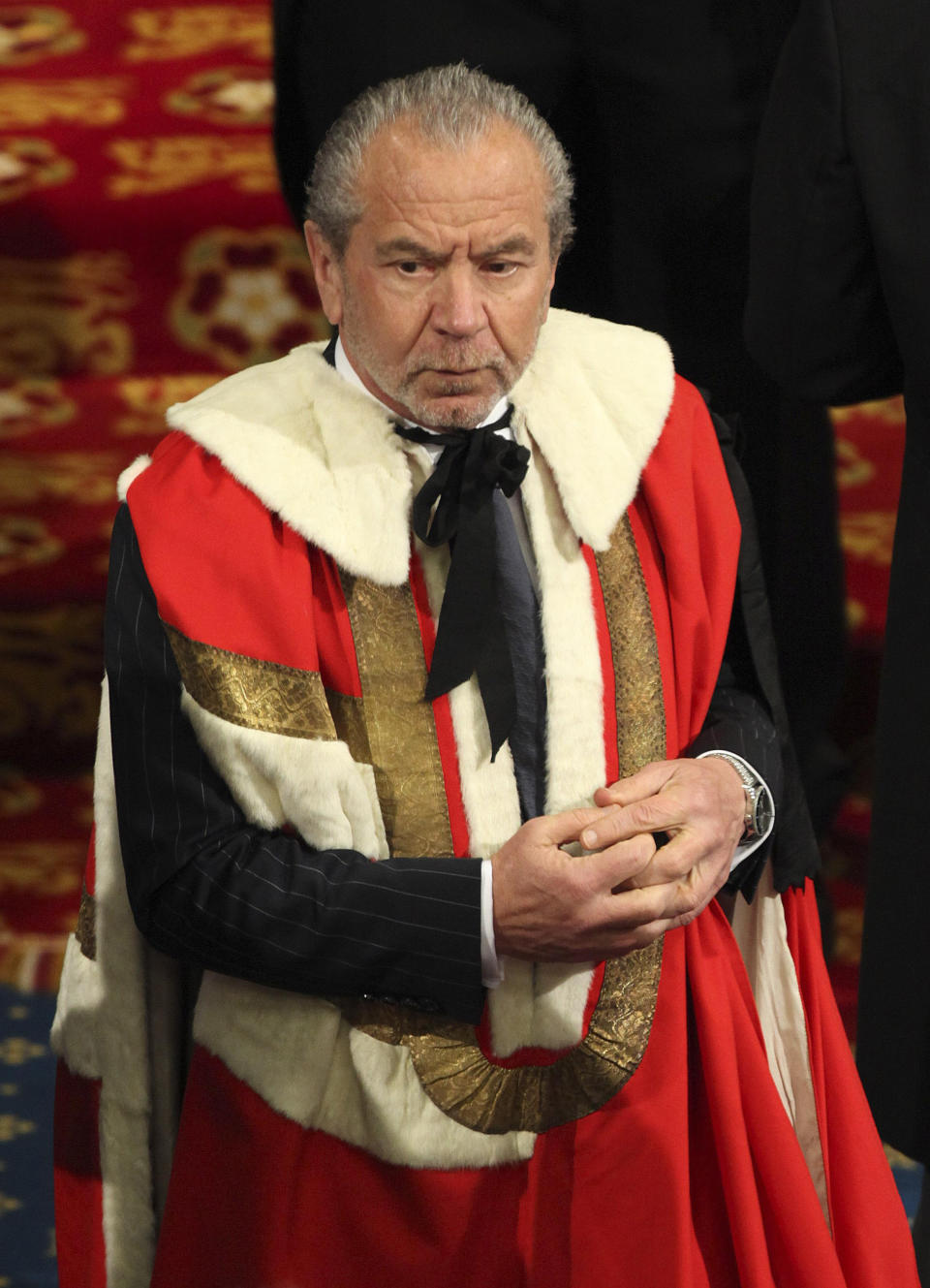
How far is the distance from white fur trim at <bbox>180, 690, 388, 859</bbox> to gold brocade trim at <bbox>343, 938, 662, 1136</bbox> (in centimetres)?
19

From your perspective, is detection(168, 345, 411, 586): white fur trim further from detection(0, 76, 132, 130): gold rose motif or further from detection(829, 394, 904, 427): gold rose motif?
detection(0, 76, 132, 130): gold rose motif

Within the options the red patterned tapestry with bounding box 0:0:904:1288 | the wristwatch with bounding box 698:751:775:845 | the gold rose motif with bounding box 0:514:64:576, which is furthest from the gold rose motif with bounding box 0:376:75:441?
the wristwatch with bounding box 698:751:775:845

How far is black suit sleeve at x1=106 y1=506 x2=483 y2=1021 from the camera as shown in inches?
64.2

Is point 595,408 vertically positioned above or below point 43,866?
above

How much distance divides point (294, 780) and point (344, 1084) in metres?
0.32

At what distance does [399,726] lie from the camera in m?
1.74

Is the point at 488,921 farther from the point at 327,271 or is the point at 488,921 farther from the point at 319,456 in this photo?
the point at 327,271

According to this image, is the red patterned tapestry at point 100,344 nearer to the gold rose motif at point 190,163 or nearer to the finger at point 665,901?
the gold rose motif at point 190,163

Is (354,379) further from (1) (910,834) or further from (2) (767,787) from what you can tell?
(1) (910,834)

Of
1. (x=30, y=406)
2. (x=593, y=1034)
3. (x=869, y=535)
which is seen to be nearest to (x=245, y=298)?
(x=30, y=406)

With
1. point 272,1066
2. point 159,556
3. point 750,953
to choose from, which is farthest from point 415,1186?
point 159,556

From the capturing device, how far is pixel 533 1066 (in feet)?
5.74

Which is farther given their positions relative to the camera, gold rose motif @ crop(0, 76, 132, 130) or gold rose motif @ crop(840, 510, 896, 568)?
gold rose motif @ crop(0, 76, 132, 130)

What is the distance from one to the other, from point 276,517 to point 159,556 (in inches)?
4.9
